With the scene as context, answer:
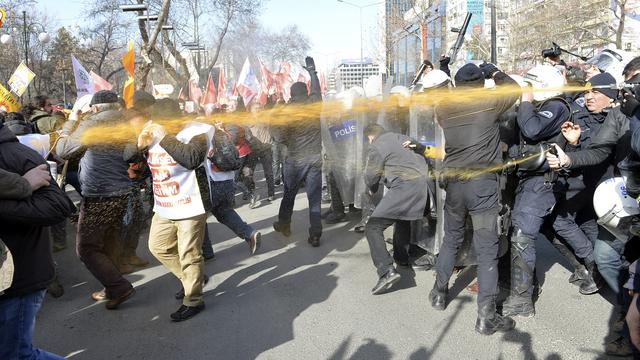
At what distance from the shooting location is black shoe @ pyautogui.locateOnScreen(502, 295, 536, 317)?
149 inches

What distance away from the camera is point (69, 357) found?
3.54 m

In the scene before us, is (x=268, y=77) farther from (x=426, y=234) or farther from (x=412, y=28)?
(x=412, y=28)

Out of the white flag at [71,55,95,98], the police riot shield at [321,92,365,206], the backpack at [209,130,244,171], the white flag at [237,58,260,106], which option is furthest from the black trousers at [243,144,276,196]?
the backpack at [209,130,244,171]

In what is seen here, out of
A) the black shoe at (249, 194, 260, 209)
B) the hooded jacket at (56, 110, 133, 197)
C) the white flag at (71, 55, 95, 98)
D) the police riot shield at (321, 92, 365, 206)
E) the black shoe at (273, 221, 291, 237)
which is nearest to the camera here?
the hooded jacket at (56, 110, 133, 197)

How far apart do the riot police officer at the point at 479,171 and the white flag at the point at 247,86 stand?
756cm

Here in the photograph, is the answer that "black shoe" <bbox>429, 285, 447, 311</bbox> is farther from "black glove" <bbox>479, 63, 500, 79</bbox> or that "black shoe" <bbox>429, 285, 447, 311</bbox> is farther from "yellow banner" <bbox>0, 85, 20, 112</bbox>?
"yellow banner" <bbox>0, 85, 20, 112</bbox>

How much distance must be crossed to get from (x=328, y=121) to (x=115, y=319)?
390cm

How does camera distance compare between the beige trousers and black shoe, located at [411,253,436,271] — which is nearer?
the beige trousers

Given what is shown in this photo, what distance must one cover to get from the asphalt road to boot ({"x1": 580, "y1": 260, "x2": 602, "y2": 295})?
0.07 meters

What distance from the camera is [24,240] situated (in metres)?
2.29

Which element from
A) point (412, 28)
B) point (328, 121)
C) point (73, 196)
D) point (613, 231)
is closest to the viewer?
point (613, 231)

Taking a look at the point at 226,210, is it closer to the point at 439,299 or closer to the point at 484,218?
the point at 439,299

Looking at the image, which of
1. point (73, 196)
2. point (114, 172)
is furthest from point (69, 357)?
point (73, 196)

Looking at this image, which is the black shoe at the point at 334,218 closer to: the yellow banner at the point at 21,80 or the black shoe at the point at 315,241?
the black shoe at the point at 315,241
